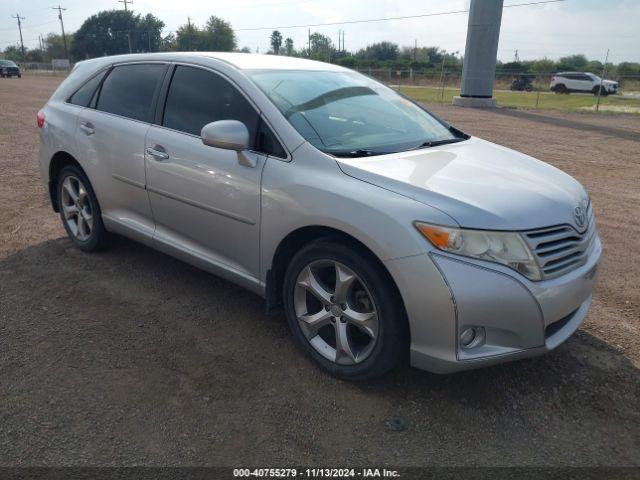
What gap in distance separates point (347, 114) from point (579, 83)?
41198mm

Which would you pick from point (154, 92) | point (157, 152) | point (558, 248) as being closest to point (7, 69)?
point (154, 92)

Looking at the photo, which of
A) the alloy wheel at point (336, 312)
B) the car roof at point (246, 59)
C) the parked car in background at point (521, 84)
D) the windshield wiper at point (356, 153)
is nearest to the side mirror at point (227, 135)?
the windshield wiper at point (356, 153)

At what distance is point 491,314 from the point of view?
8.16ft

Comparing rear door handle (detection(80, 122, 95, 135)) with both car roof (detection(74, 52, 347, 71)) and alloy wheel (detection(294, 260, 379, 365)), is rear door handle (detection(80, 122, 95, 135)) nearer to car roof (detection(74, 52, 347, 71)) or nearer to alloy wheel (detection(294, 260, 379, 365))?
car roof (detection(74, 52, 347, 71))

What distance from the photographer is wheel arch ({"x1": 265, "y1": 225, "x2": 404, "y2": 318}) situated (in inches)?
107

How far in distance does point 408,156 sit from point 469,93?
74.7 feet

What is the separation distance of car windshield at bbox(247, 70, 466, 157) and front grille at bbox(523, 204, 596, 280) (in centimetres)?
106

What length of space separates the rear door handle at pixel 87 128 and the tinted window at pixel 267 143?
72.7 inches

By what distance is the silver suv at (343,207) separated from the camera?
8.32 ft

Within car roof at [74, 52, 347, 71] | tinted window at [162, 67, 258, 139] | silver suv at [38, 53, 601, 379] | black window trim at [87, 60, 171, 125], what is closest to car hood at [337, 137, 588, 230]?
silver suv at [38, 53, 601, 379]

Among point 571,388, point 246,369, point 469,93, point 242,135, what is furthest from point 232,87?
point 469,93

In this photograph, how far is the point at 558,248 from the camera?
2.71 m

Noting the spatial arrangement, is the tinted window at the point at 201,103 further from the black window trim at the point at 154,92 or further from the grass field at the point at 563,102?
the grass field at the point at 563,102

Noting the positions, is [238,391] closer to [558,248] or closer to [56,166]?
[558,248]
